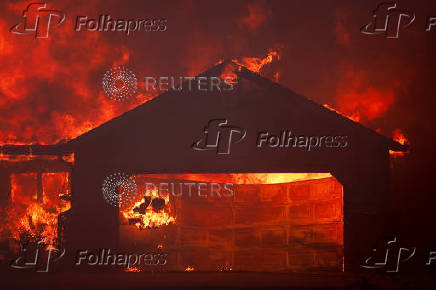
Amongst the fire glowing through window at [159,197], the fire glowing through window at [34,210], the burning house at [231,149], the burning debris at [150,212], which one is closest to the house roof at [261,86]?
the burning house at [231,149]

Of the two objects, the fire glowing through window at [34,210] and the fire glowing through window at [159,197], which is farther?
the fire glowing through window at [34,210]

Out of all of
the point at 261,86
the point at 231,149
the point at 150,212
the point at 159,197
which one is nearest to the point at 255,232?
the point at 159,197

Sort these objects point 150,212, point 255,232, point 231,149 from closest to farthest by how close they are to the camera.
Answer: point 231,149, point 150,212, point 255,232

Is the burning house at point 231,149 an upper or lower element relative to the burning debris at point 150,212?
upper

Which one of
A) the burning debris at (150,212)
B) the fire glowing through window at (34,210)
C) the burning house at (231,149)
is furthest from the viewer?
the fire glowing through window at (34,210)

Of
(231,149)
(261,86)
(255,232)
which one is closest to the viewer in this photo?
(231,149)

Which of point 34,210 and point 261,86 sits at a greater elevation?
point 261,86

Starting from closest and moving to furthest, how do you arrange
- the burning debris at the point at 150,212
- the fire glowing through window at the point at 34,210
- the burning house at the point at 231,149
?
the burning house at the point at 231,149, the burning debris at the point at 150,212, the fire glowing through window at the point at 34,210

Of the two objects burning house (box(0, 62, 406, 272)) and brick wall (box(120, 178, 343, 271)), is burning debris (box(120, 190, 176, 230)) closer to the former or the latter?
brick wall (box(120, 178, 343, 271))

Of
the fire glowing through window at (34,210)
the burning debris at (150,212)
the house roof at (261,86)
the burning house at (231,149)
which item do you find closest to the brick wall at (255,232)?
the burning debris at (150,212)

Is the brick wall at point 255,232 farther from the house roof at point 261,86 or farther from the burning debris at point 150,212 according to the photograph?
the house roof at point 261,86

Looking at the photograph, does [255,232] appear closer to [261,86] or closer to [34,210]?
[261,86]

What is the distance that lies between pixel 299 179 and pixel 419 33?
1036 centimetres

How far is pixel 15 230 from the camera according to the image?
1883 cm
